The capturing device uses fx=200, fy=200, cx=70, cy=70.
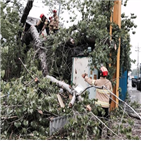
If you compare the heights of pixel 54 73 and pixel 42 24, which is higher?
pixel 42 24

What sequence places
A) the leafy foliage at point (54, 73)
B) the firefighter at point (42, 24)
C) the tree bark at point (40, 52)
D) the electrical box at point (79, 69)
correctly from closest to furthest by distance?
the leafy foliage at point (54, 73), the electrical box at point (79, 69), the tree bark at point (40, 52), the firefighter at point (42, 24)

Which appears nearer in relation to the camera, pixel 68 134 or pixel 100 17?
pixel 68 134

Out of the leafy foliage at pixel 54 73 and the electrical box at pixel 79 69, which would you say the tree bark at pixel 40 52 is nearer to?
the leafy foliage at pixel 54 73

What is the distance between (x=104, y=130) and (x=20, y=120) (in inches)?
74.0

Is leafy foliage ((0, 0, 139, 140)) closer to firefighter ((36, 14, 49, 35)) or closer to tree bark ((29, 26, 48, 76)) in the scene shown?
tree bark ((29, 26, 48, 76))

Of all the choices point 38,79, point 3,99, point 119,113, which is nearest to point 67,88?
point 38,79

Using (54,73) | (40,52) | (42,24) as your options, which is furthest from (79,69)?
(42,24)

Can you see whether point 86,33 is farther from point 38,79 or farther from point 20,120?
point 20,120

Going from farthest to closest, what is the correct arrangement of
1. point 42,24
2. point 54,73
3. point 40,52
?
point 42,24 → point 40,52 → point 54,73

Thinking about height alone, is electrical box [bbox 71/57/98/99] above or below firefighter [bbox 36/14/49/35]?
below

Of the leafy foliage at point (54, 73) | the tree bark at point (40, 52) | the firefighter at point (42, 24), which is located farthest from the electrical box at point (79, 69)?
the firefighter at point (42, 24)

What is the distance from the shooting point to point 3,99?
153 inches

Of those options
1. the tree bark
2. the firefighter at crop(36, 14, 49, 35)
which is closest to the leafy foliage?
the tree bark

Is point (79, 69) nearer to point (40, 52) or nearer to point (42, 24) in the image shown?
point (40, 52)
